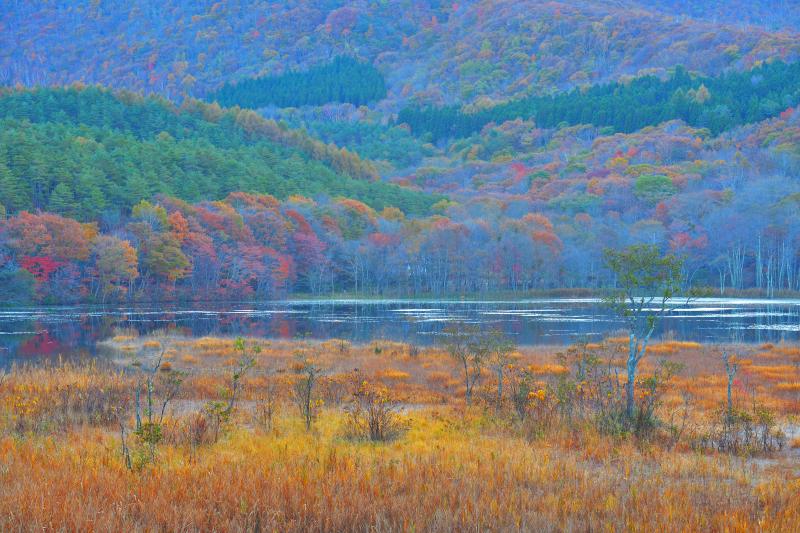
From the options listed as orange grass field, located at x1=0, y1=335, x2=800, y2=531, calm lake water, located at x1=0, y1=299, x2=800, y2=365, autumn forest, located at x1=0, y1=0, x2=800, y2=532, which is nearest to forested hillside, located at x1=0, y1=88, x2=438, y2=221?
autumn forest, located at x1=0, y1=0, x2=800, y2=532

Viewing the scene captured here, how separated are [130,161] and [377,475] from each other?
13355 cm

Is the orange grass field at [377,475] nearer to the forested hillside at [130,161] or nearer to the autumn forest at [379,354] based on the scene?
the autumn forest at [379,354]

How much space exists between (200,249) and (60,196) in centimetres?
Result: 2002

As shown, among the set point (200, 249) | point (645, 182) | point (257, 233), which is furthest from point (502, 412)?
point (645, 182)

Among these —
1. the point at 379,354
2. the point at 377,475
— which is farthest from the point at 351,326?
the point at 377,475

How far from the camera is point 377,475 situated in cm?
955

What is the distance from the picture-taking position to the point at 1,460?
10.3m

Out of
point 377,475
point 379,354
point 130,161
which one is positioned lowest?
point 379,354

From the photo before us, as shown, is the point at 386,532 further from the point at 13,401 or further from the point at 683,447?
the point at 13,401

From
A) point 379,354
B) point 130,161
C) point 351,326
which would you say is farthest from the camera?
point 130,161

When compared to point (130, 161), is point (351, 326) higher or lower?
lower

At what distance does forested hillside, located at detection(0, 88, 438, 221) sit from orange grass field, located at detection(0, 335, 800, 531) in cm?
Answer: 9557

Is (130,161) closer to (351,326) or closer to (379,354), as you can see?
(351,326)

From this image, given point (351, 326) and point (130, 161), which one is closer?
point (351, 326)
